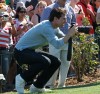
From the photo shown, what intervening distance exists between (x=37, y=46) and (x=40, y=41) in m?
0.11

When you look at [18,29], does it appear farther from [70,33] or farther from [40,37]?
[70,33]

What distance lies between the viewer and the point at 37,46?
855cm

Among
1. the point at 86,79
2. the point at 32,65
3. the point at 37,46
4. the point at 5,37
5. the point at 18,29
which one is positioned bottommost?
the point at 86,79

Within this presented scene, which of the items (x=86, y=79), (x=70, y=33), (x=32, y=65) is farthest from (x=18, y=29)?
(x=70, y=33)

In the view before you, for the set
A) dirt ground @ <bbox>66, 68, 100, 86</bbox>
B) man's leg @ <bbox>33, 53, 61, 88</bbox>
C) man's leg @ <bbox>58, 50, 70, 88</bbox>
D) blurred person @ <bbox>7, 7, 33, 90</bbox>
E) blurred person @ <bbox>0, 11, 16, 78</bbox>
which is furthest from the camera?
dirt ground @ <bbox>66, 68, 100, 86</bbox>

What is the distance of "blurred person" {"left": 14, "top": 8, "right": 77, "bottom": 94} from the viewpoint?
27.5 feet

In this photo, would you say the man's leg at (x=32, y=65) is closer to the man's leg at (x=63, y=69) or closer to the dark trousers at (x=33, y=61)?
the dark trousers at (x=33, y=61)

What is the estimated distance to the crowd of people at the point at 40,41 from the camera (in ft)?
27.7

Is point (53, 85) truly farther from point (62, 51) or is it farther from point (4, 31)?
point (4, 31)

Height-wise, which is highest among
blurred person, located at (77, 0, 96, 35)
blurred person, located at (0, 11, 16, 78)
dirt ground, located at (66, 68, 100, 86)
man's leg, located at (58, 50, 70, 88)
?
blurred person, located at (77, 0, 96, 35)

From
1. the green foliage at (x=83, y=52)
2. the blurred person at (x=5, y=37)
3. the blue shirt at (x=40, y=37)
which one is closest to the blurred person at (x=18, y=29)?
the blurred person at (x=5, y=37)

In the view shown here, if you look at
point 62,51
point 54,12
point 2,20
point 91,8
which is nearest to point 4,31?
point 2,20

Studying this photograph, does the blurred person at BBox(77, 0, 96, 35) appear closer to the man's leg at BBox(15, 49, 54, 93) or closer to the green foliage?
the green foliage

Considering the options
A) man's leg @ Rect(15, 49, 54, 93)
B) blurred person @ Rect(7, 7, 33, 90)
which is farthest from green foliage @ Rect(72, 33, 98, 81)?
man's leg @ Rect(15, 49, 54, 93)
